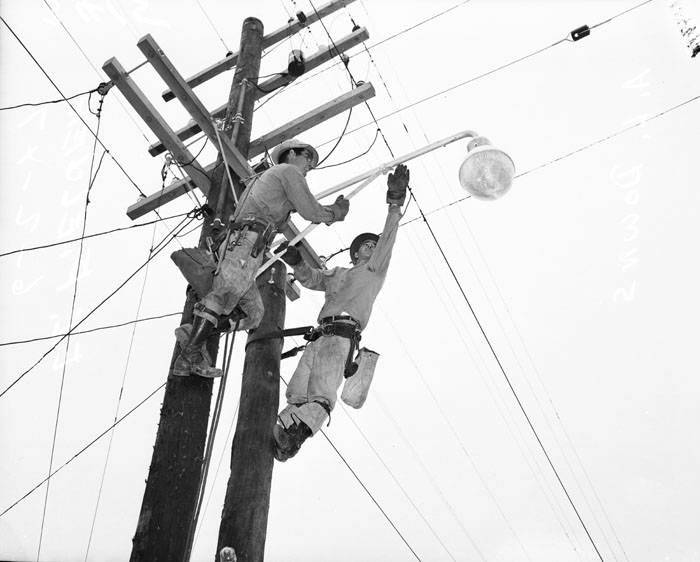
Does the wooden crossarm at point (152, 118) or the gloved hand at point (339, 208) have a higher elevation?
the wooden crossarm at point (152, 118)

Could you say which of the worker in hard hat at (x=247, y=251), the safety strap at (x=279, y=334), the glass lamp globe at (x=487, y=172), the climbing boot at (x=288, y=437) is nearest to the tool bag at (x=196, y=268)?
the worker in hard hat at (x=247, y=251)

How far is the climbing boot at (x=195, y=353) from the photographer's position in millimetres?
3564

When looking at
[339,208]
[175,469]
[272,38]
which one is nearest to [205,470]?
[175,469]

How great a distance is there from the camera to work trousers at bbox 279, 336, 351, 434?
12.9ft

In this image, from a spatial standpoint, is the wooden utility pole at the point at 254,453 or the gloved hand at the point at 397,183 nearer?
the wooden utility pole at the point at 254,453

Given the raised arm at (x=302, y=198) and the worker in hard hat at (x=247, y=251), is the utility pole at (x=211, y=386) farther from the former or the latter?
the raised arm at (x=302, y=198)

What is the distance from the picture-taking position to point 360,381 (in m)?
4.59

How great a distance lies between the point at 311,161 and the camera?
199 inches

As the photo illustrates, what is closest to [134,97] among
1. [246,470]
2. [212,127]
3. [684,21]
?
[212,127]

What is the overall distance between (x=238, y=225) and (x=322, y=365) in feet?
3.38

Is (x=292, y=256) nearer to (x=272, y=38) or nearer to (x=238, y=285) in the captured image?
(x=238, y=285)

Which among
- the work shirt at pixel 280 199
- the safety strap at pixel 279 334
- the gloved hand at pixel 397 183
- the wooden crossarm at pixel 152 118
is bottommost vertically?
the safety strap at pixel 279 334

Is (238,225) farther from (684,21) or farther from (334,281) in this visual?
(684,21)

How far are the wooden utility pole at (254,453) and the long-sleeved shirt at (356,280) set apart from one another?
1.47 feet
